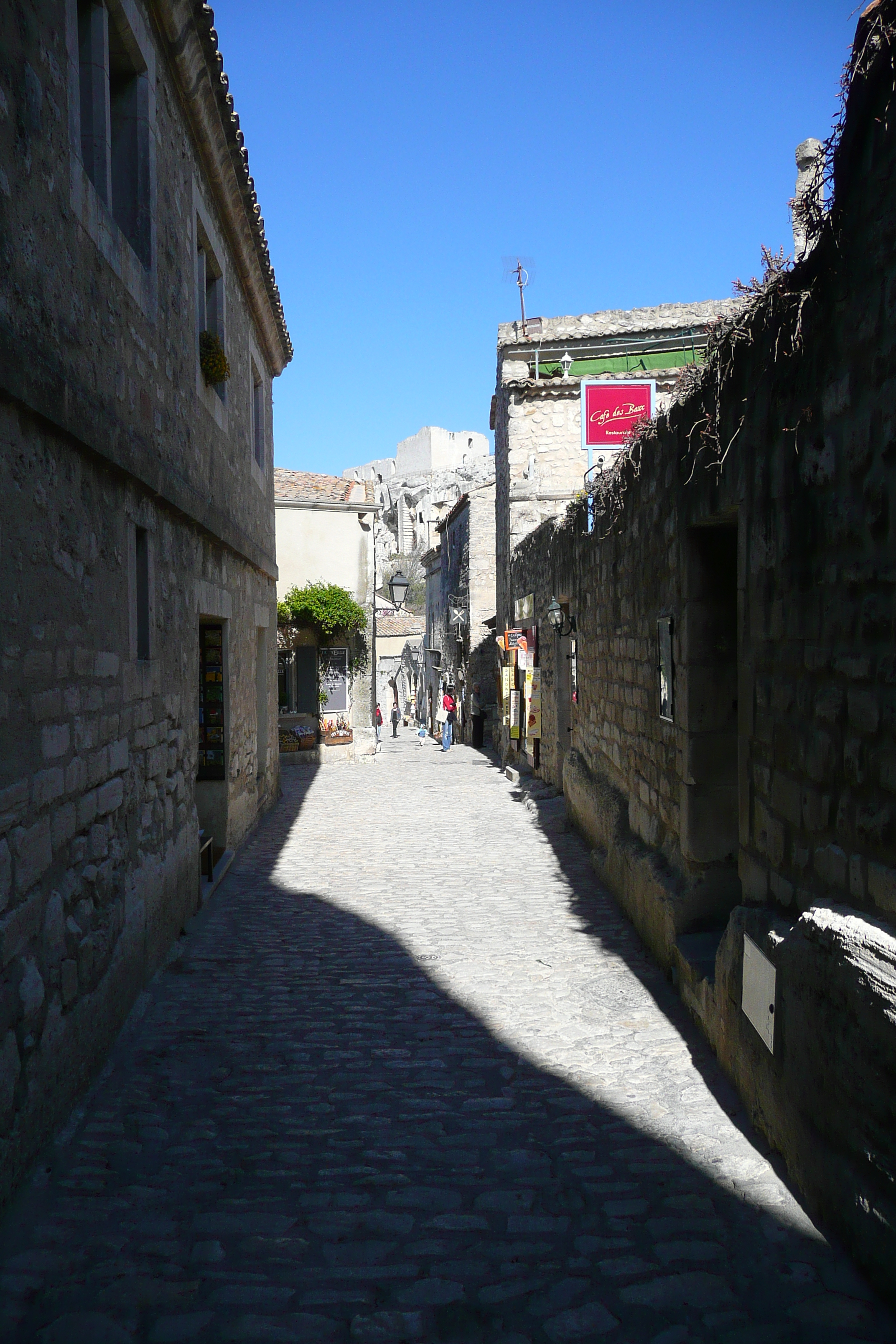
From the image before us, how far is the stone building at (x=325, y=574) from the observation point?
2092 centimetres

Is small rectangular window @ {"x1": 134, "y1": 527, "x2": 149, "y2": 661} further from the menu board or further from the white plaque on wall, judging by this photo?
the white plaque on wall

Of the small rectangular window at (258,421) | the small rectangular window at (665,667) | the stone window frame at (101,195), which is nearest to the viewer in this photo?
the stone window frame at (101,195)

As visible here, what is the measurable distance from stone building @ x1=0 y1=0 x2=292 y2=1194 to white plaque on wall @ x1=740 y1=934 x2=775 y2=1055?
7.83 ft

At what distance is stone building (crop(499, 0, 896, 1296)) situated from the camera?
246cm

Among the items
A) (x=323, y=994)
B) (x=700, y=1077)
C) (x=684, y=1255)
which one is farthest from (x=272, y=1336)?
(x=323, y=994)

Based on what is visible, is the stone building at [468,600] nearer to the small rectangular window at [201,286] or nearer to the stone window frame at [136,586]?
the small rectangular window at [201,286]

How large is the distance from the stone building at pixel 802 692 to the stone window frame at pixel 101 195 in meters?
2.64

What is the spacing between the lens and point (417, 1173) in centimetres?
322

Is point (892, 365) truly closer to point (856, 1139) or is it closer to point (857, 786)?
point (857, 786)

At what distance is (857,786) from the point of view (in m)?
2.67

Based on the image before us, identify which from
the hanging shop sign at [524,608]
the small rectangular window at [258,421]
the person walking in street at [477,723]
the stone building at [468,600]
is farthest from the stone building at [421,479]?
the small rectangular window at [258,421]

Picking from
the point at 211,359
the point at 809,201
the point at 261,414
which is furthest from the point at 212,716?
the point at 809,201

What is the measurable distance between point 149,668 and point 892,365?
3.98 meters

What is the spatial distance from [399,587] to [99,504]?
18154 millimetres
